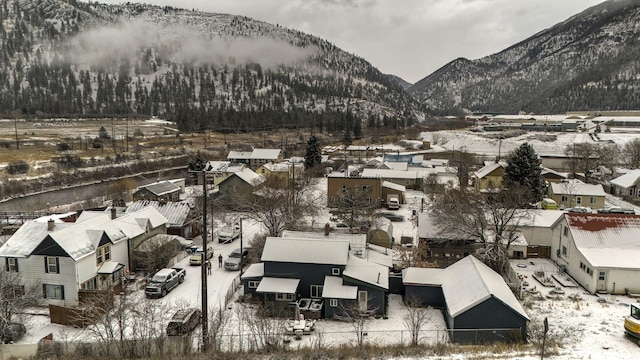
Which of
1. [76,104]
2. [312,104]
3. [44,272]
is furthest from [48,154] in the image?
[312,104]

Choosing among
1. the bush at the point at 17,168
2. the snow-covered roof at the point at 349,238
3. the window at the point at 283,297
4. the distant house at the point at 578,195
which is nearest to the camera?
the window at the point at 283,297

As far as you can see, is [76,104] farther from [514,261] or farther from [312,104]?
[514,261]

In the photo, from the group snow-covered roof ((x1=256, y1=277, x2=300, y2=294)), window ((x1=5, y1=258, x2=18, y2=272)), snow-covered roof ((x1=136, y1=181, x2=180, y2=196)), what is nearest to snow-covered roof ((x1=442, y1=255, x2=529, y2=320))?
snow-covered roof ((x1=256, y1=277, x2=300, y2=294))

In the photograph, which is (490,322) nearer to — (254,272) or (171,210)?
(254,272)

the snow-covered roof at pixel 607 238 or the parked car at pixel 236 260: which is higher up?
the snow-covered roof at pixel 607 238

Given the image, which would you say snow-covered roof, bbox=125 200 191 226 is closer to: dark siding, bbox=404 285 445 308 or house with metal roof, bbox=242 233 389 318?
house with metal roof, bbox=242 233 389 318

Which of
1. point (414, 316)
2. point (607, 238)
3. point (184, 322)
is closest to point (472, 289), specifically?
point (414, 316)

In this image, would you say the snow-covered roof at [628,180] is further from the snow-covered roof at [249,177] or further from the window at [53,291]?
the window at [53,291]

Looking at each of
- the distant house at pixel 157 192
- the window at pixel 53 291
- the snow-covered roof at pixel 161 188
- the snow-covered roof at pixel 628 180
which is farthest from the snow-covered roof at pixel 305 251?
the snow-covered roof at pixel 628 180
